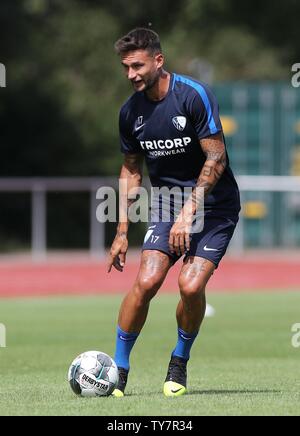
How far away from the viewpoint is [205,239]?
9.02m

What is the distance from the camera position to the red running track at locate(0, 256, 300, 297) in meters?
22.7

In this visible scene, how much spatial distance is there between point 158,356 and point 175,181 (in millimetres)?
4055

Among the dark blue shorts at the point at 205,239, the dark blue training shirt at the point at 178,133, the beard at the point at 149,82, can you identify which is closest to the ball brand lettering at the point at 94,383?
A: the dark blue shorts at the point at 205,239

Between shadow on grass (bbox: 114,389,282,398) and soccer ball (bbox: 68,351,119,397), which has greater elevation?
soccer ball (bbox: 68,351,119,397)

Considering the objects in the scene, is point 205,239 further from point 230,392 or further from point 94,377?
point 94,377

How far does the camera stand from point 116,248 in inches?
364

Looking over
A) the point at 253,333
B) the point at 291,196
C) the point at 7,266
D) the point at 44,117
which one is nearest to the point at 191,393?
the point at 253,333

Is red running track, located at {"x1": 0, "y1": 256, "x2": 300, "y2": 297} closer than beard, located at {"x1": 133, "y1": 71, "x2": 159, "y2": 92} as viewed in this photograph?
No

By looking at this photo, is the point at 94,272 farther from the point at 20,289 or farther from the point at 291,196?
the point at 291,196

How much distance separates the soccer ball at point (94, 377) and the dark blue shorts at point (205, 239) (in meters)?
0.98

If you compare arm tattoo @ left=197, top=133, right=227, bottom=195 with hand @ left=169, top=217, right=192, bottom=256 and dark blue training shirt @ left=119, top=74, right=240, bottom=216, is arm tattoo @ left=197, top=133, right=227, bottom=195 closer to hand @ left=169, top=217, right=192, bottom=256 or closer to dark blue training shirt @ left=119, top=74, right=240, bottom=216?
dark blue training shirt @ left=119, top=74, right=240, bottom=216

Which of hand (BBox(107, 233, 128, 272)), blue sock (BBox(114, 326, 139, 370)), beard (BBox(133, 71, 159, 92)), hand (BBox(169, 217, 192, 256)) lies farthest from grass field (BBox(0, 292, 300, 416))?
beard (BBox(133, 71, 159, 92))

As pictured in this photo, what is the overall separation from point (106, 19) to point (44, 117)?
38.6 ft
